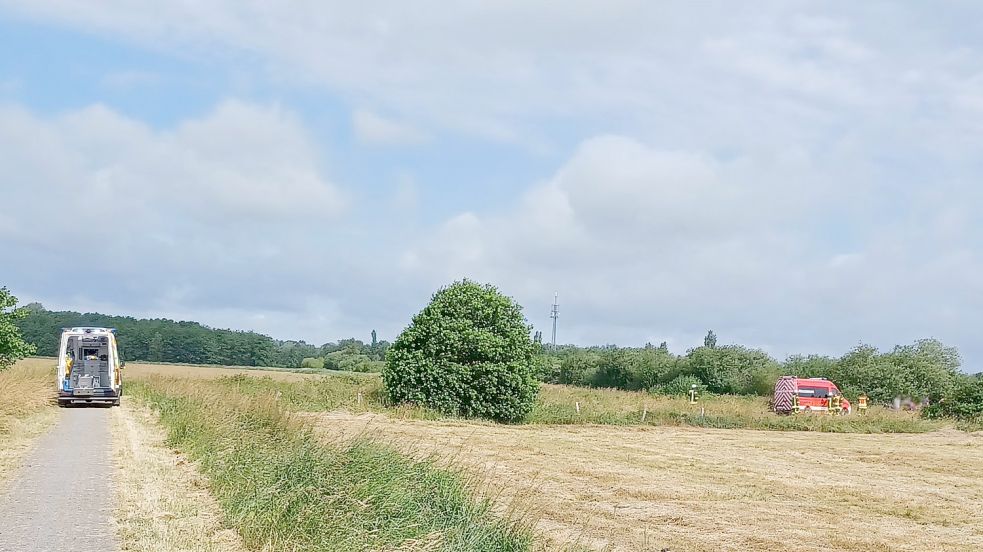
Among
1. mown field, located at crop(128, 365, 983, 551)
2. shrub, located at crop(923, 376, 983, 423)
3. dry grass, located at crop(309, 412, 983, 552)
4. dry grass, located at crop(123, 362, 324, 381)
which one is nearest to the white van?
mown field, located at crop(128, 365, 983, 551)

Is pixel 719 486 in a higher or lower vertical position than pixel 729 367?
lower

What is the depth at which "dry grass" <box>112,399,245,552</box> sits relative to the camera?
9.62 metres

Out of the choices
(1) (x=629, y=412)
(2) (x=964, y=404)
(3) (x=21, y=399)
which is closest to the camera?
(3) (x=21, y=399)

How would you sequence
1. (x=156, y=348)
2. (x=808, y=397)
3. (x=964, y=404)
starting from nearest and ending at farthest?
(x=964, y=404) → (x=808, y=397) → (x=156, y=348)

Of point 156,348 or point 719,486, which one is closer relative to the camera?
point 719,486

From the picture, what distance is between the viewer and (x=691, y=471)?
990 inches

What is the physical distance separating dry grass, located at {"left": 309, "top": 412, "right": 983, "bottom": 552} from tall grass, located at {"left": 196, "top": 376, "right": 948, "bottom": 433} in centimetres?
352

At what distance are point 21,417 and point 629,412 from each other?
30590mm

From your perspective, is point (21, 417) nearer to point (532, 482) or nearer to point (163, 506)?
point (532, 482)

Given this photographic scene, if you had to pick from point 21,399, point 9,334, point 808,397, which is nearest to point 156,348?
point 9,334

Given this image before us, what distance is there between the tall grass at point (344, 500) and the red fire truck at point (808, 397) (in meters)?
45.5

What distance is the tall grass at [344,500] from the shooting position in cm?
932

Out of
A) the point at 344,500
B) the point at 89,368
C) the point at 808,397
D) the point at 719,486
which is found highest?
the point at 808,397

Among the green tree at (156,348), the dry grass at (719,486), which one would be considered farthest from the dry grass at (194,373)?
the green tree at (156,348)
